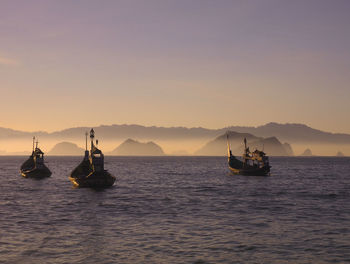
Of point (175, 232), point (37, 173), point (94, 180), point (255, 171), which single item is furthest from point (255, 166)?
point (175, 232)

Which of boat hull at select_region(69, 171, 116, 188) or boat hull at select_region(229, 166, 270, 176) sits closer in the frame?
boat hull at select_region(69, 171, 116, 188)

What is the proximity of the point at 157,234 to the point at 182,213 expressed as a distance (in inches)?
381

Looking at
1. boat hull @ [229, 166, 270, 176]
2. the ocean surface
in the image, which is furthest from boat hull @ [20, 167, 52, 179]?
boat hull @ [229, 166, 270, 176]

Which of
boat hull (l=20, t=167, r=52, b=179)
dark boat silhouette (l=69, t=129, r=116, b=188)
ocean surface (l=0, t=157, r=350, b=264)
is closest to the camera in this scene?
ocean surface (l=0, t=157, r=350, b=264)

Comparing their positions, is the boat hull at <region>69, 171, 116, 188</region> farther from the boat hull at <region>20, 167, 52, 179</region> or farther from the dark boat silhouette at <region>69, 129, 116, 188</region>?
the boat hull at <region>20, 167, 52, 179</region>

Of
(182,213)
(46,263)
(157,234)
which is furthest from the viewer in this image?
(182,213)

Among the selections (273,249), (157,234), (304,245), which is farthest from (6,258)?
(304,245)

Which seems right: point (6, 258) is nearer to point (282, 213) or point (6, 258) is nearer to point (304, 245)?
point (304, 245)

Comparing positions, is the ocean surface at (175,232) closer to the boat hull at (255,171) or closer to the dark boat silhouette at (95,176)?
the dark boat silhouette at (95,176)

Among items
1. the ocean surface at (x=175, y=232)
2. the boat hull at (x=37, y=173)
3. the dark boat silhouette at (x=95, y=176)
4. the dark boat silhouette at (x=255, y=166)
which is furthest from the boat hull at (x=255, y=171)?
the boat hull at (x=37, y=173)

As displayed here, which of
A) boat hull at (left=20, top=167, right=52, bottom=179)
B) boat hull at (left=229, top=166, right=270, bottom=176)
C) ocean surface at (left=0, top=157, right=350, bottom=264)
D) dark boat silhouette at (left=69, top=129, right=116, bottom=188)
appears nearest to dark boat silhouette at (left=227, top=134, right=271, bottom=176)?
boat hull at (left=229, top=166, right=270, bottom=176)

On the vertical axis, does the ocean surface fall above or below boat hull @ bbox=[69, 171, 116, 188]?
below

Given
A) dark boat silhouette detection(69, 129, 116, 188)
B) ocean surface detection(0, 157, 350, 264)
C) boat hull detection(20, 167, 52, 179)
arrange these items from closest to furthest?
ocean surface detection(0, 157, 350, 264), dark boat silhouette detection(69, 129, 116, 188), boat hull detection(20, 167, 52, 179)

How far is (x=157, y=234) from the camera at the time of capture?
84.0 feet
